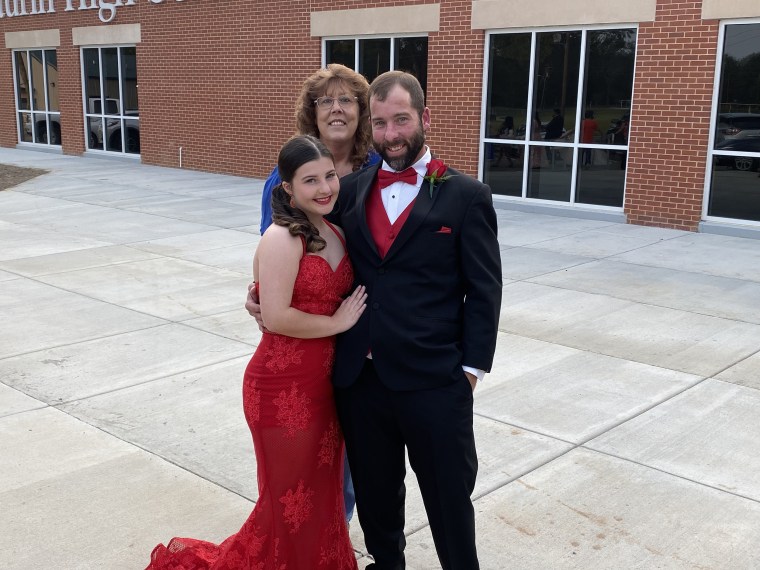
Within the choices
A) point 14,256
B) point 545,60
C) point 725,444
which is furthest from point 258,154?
point 725,444

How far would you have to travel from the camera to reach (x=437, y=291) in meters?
2.93

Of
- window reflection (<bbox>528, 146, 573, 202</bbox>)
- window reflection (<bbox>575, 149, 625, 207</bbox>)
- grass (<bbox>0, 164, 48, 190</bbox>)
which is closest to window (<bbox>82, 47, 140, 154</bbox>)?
grass (<bbox>0, 164, 48, 190</bbox>)

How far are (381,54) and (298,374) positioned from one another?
1267cm

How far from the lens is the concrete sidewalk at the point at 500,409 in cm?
381

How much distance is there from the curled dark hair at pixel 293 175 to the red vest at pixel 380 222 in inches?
7.2

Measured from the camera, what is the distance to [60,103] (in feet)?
72.3

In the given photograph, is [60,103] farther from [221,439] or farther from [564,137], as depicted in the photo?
[221,439]

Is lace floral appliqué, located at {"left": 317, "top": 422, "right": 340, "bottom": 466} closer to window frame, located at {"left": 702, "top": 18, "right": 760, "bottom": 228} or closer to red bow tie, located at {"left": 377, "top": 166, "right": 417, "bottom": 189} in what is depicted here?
red bow tie, located at {"left": 377, "top": 166, "right": 417, "bottom": 189}

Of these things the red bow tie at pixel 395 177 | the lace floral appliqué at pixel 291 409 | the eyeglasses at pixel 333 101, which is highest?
the eyeglasses at pixel 333 101

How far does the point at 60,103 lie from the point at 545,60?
46.3 ft

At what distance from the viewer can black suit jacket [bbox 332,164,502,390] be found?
288 cm

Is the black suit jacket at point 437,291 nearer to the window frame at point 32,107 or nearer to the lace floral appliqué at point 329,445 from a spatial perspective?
the lace floral appliqué at point 329,445

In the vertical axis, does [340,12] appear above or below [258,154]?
above

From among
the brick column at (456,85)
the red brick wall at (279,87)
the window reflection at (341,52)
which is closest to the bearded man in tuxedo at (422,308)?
the red brick wall at (279,87)
